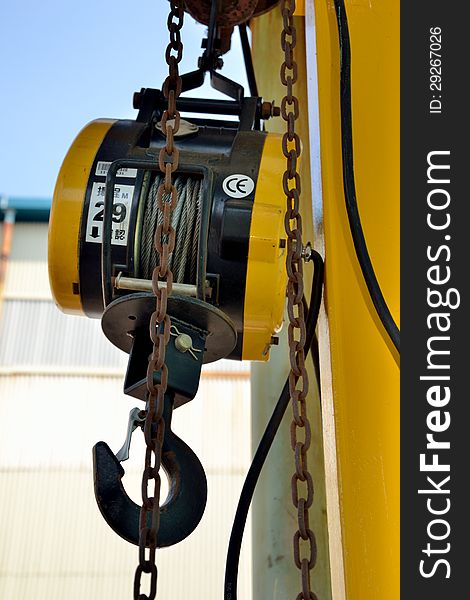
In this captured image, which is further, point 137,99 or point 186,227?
point 137,99

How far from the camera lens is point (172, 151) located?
991 mm

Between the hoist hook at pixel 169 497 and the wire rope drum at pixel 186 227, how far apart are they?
247 millimetres

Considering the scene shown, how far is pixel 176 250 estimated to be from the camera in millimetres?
1182

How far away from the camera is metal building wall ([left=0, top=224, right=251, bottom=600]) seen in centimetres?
705

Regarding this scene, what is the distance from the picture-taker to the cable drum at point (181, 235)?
118 cm

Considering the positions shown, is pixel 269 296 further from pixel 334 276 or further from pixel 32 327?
pixel 32 327

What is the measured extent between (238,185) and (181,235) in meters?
0.13

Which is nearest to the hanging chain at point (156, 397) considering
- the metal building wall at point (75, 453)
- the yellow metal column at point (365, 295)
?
the yellow metal column at point (365, 295)

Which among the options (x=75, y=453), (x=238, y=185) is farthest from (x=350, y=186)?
(x=75, y=453)

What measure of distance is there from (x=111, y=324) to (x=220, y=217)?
0.24 metres

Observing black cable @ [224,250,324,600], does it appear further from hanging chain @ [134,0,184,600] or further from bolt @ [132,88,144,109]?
bolt @ [132,88,144,109]

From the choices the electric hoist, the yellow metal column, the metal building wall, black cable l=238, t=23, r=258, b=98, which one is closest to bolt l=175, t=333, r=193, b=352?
the electric hoist

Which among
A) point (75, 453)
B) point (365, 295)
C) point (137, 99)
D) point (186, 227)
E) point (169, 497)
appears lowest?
point (169, 497)

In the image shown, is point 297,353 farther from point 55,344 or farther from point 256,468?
point 55,344
